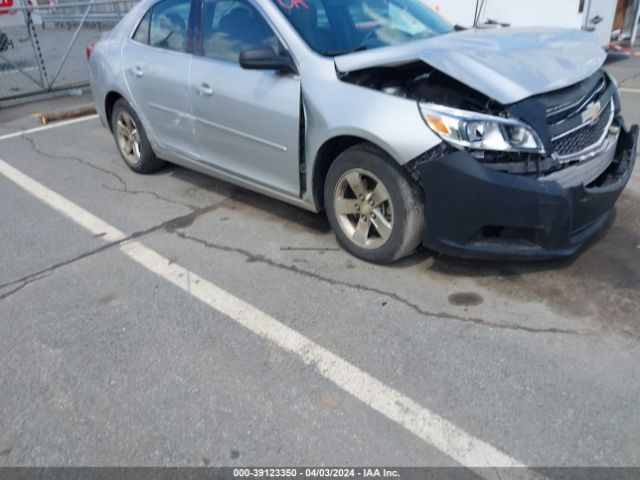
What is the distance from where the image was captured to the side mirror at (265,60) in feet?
11.6

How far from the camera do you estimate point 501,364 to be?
8.93 ft

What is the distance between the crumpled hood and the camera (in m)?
3.04

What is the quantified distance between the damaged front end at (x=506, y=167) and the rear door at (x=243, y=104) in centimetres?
58

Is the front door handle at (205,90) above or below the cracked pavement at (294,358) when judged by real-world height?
above

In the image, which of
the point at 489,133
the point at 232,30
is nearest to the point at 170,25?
the point at 232,30

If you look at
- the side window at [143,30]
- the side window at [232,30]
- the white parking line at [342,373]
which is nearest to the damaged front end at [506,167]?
the side window at [232,30]

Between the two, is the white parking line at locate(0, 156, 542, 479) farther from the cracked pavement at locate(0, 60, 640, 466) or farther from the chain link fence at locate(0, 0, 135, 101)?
the chain link fence at locate(0, 0, 135, 101)

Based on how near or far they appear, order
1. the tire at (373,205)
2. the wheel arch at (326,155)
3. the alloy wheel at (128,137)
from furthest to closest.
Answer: the alloy wheel at (128,137), the wheel arch at (326,155), the tire at (373,205)

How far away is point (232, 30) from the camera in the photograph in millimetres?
4035

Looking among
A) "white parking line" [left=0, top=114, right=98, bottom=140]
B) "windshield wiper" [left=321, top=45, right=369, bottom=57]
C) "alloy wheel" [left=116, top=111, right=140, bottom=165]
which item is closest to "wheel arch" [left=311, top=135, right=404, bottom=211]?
"windshield wiper" [left=321, top=45, right=369, bottom=57]

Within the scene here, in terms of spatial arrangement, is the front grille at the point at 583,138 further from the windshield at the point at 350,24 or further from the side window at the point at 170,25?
the side window at the point at 170,25

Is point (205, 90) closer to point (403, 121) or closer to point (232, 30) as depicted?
point (232, 30)

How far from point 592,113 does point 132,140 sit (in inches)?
162

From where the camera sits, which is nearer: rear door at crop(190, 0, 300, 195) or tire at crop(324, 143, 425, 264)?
tire at crop(324, 143, 425, 264)
